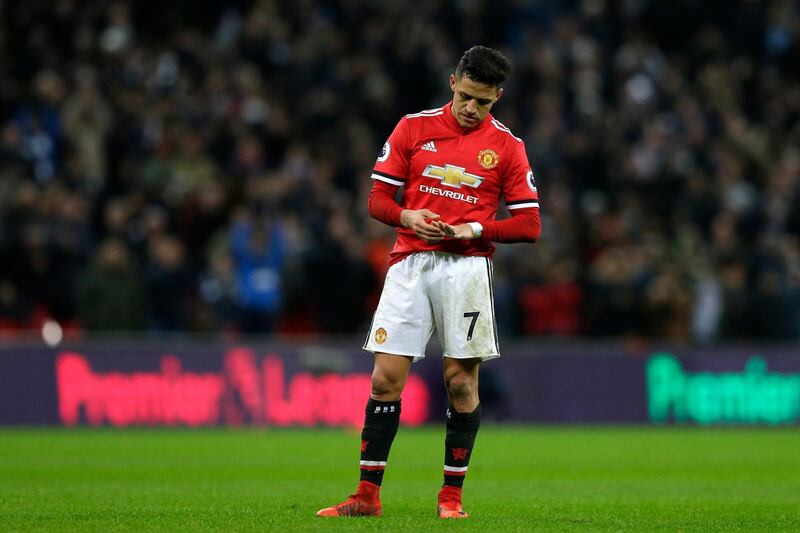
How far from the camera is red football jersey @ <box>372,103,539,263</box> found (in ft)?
25.7

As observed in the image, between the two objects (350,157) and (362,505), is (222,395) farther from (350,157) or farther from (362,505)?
(362,505)

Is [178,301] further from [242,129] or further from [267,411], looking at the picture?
[242,129]

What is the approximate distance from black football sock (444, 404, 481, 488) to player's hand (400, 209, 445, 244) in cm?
102

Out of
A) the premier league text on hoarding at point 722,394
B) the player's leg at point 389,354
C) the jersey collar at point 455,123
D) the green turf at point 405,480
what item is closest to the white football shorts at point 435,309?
the player's leg at point 389,354

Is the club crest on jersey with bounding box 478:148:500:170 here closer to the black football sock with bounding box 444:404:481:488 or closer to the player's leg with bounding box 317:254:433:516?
the player's leg with bounding box 317:254:433:516

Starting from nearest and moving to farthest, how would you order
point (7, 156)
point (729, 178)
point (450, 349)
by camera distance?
point (450, 349)
point (7, 156)
point (729, 178)

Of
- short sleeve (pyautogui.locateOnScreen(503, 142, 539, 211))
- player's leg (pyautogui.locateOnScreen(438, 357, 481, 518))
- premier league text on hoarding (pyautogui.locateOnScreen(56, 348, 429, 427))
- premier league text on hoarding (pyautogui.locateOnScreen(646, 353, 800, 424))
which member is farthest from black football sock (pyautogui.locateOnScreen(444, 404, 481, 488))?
premier league text on hoarding (pyautogui.locateOnScreen(646, 353, 800, 424))

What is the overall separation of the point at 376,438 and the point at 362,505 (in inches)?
14.5

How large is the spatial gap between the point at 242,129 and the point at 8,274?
4.35 meters

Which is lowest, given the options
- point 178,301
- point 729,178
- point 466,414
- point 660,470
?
point 660,470

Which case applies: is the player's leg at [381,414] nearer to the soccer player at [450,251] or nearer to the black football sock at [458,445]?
the soccer player at [450,251]

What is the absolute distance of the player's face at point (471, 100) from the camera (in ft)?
25.5

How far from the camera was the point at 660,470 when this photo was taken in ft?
40.7

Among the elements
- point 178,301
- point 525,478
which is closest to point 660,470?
point 525,478
